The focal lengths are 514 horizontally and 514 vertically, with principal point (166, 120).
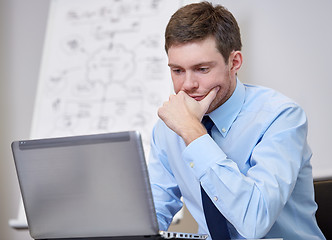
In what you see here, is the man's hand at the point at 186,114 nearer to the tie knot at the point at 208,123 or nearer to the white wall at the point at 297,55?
the tie knot at the point at 208,123

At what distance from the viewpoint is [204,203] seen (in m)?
1.30

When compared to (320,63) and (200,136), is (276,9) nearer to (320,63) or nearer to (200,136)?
(320,63)

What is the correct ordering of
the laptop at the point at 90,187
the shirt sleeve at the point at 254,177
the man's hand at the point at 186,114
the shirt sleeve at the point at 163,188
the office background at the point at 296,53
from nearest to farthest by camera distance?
the laptop at the point at 90,187
the shirt sleeve at the point at 254,177
the man's hand at the point at 186,114
the shirt sleeve at the point at 163,188
the office background at the point at 296,53

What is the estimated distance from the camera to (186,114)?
1.33m

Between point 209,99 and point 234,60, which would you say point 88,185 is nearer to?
point 209,99

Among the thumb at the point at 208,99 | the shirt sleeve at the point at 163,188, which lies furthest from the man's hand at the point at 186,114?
the shirt sleeve at the point at 163,188

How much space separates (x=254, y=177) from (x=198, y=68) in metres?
0.34

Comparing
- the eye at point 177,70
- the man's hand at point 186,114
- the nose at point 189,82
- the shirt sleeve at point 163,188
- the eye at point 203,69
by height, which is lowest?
the shirt sleeve at point 163,188

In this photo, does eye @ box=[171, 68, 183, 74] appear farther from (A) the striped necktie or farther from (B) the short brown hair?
(A) the striped necktie

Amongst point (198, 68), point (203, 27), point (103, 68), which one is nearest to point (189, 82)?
point (198, 68)

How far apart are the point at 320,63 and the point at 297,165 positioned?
48.1 inches

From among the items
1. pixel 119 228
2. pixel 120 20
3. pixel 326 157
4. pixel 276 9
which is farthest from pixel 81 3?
Result: pixel 119 228

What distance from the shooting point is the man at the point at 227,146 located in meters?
1.21

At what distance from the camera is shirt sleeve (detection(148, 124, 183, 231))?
5.03ft
